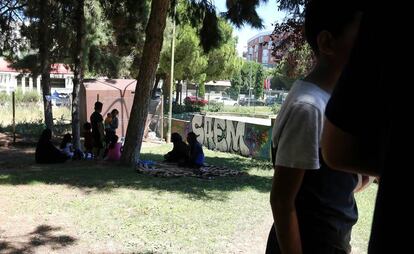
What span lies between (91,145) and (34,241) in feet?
26.9

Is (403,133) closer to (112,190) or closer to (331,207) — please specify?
(331,207)

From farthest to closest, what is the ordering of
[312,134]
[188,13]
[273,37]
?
[188,13], [273,37], [312,134]

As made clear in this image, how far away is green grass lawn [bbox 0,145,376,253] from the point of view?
195 inches

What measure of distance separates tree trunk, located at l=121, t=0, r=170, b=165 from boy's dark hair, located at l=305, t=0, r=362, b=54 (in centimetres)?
914

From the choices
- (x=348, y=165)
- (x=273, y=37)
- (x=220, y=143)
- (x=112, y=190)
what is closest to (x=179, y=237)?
(x=112, y=190)

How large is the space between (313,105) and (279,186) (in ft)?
0.88

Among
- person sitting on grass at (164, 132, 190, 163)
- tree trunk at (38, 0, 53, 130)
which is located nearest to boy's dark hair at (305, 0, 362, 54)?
person sitting on grass at (164, 132, 190, 163)

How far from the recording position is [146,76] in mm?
10672

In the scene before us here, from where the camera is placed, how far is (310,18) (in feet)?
4.83

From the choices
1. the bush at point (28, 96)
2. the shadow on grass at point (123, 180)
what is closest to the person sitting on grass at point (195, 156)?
the shadow on grass at point (123, 180)

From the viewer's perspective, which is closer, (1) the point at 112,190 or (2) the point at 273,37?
(1) the point at 112,190

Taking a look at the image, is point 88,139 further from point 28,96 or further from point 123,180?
point 28,96

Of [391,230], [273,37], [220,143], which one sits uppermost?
[273,37]

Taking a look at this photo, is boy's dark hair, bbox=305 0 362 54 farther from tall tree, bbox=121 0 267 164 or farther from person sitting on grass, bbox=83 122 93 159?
person sitting on grass, bbox=83 122 93 159
